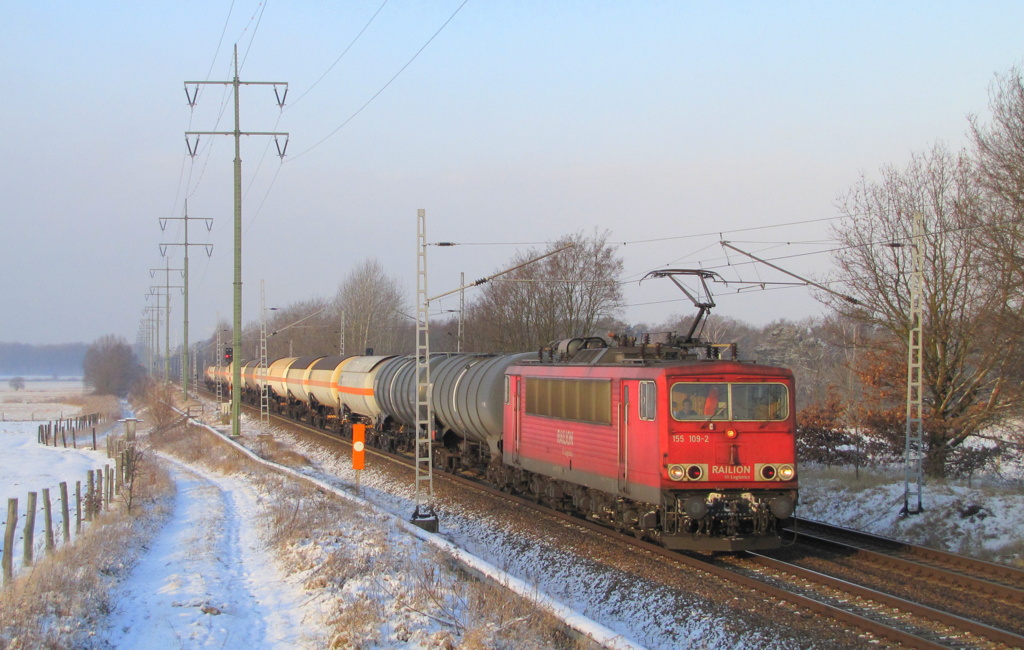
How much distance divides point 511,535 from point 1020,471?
1389 centimetres

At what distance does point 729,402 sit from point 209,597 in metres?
7.34

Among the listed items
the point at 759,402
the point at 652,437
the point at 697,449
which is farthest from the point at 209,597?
the point at 759,402

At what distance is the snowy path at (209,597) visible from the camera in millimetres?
8852

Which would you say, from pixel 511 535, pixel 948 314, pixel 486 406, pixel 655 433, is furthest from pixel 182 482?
pixel 948 314

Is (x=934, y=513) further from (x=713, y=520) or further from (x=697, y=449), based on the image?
(x=697, y=449)

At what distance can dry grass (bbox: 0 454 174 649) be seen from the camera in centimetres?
807

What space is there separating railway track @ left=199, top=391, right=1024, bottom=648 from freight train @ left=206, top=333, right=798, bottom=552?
1.56 feet

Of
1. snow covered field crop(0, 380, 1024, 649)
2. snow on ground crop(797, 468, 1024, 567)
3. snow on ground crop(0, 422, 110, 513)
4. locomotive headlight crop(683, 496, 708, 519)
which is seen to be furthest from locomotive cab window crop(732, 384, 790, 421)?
snow on ground crop(0, 422, 110, 513)

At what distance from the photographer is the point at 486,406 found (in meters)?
18.5

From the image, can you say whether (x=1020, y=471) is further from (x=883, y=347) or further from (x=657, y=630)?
(x=657, y=630)

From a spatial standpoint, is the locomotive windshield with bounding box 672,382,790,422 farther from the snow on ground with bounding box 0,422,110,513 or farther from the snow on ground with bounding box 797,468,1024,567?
the snow on ground with bounding box 0,422,110,513

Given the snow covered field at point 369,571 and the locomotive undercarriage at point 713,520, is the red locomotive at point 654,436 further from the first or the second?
the snow covered field at point 369,571

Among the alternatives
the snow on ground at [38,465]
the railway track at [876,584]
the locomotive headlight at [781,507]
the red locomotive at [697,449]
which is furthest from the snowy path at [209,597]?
the snow on ground at [38,465]

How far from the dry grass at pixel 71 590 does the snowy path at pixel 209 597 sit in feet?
0.88
